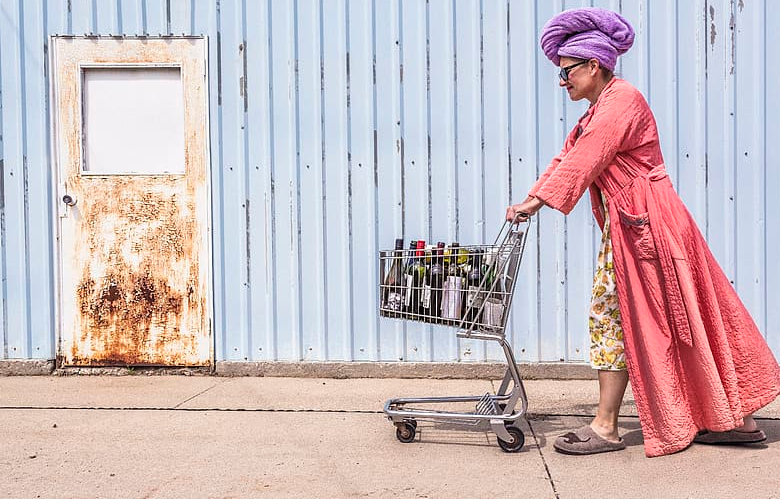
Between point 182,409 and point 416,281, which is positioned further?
point 182,409

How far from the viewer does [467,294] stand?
4.17m

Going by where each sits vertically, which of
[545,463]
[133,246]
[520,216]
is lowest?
[545,463]

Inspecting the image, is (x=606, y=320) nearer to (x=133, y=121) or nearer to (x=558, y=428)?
(x=558, y=428)

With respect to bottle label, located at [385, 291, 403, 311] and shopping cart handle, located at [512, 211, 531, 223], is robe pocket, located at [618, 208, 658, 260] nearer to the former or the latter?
shopping cart handle, located at [512, 211, 531, 223]

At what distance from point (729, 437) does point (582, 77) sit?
6.23ft

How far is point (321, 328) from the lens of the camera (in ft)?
20.1

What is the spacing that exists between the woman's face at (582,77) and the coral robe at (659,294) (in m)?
0.09

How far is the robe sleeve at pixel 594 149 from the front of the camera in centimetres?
412

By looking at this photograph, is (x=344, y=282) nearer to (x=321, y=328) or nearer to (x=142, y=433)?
(x=321, y=328)

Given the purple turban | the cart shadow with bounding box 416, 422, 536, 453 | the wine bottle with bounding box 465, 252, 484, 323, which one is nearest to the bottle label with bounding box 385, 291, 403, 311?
the wine bottle with bounding box 465, 252, 484, 323

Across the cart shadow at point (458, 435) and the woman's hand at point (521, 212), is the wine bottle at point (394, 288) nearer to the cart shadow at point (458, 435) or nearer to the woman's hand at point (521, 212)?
the woman's hand at point (521, 212)

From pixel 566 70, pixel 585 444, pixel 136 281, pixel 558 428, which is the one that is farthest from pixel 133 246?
pixel 585 444

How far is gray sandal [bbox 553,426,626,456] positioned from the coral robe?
196 mm

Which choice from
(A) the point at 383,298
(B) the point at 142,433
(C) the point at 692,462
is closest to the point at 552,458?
(C) the point at 692,462
